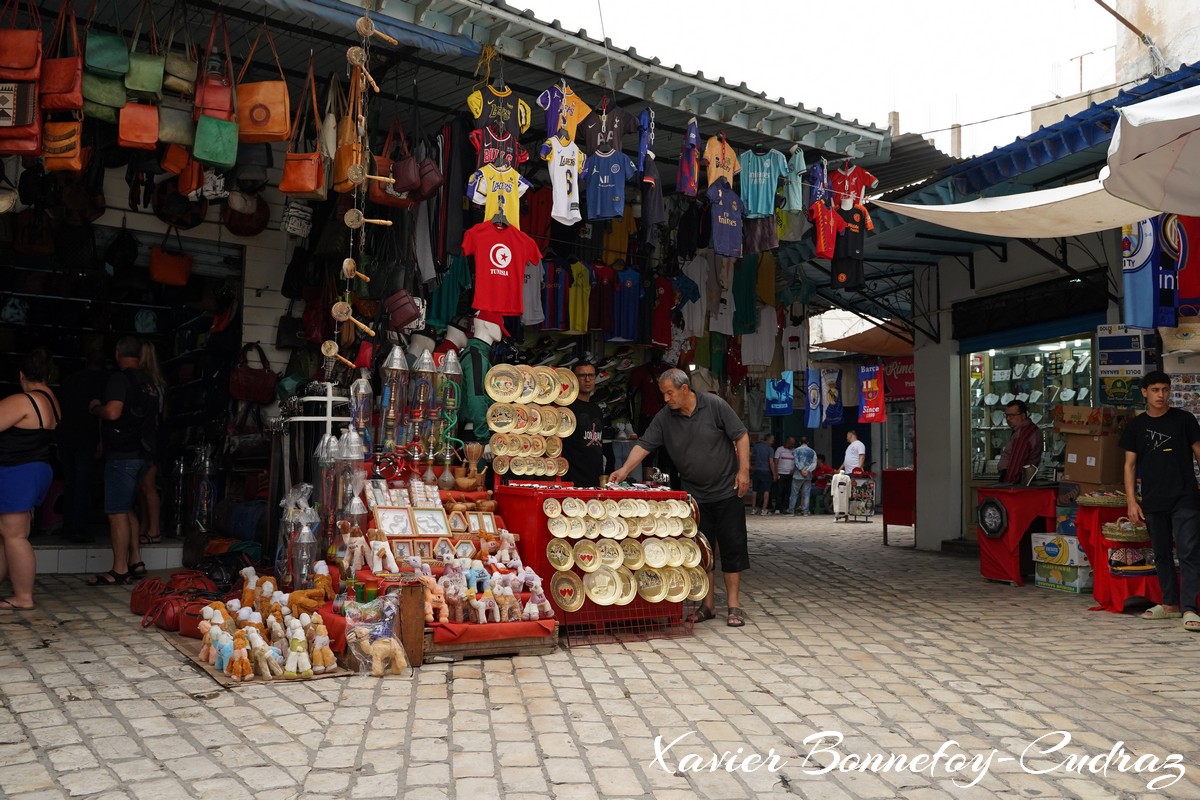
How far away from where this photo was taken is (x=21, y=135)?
5867 millimetres

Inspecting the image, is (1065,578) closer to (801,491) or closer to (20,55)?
(20,55)

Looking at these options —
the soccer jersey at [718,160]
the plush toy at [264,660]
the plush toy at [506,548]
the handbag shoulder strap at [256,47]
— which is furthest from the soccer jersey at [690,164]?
the plush toy at [264,660]

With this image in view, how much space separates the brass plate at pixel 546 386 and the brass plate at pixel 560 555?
4.29 ft

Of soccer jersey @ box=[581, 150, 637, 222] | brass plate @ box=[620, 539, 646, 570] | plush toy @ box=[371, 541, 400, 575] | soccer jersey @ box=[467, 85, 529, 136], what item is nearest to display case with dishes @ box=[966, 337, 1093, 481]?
soccer jersey @ box=[581, 150, 637, 222]

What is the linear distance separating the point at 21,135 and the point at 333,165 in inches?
85.0

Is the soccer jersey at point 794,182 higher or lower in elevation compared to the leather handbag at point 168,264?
higher

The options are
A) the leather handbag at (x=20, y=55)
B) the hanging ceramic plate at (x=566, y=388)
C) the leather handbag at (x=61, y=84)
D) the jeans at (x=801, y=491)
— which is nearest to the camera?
the leather handbag at (x=20, y=55)

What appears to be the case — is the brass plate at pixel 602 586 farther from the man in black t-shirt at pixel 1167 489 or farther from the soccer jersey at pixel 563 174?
the man in black t-shirt at pixel 1167 489

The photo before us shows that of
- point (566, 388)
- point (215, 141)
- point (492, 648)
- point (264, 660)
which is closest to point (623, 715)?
point (492, 648)

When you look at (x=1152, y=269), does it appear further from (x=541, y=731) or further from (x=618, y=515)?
(x=541, y=731)

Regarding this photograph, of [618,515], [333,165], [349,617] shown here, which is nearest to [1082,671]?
[618,515]

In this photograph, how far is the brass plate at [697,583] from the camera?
21.9 ft

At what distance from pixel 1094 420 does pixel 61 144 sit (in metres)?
8.09

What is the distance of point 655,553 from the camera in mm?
6547
